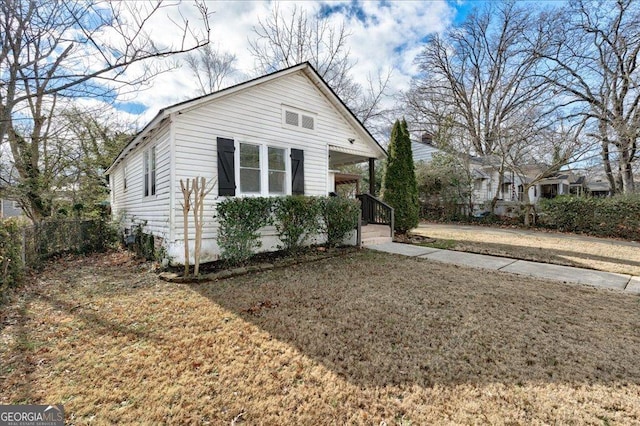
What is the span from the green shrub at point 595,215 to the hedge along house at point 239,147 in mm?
10958

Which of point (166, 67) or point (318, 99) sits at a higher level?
point (318, 99)

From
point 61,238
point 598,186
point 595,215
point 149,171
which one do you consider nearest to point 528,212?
point 595,215

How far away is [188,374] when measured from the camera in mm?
2506

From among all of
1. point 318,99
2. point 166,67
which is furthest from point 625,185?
point 166,67

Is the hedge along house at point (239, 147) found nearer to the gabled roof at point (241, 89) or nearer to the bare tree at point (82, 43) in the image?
the gabled roof at point (241, 89)

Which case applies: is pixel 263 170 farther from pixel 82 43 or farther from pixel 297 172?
pixel 82 43

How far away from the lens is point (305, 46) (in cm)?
1938

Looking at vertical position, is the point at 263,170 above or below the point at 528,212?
above

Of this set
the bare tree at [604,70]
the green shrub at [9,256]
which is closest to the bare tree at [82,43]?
the green shrub at [9,256]

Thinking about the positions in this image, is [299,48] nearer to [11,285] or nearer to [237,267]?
[237,267]

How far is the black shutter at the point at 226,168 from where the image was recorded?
6707 millimetres

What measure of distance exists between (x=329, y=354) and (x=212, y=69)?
23100 mm

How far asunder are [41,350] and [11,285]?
10.3 ft

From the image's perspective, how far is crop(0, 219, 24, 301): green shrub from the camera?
452 centimetres
